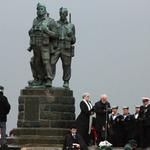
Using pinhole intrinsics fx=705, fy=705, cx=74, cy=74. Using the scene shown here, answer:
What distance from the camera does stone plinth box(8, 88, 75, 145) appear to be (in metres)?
26.9

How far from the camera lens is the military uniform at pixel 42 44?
90.4 feet

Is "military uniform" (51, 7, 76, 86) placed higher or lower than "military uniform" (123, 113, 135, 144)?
higher

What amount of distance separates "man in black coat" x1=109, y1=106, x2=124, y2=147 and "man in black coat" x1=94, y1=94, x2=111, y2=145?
2.35 ft

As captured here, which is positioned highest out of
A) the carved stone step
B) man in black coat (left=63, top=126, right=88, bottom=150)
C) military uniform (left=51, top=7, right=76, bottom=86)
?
military uniform (left=51, top=7, right=76, bottom=86)

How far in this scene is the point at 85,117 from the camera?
85.6ft

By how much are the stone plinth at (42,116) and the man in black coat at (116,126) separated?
1.90 m

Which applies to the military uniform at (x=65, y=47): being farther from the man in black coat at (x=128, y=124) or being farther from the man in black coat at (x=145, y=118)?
the man in black coat at (x=145, y=118)

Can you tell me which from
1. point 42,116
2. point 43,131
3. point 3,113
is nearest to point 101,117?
point 43,131

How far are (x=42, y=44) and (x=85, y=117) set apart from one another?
140 inches

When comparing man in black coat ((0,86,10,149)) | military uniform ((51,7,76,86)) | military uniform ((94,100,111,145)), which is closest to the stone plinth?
military uniform ((51,7,76,86))

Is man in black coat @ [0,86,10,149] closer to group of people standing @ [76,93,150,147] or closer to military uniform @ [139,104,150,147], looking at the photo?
group of people standing @ [76,93,150,147]

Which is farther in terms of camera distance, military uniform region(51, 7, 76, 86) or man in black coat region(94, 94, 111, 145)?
military uniform region(51, 7, 76, 86)

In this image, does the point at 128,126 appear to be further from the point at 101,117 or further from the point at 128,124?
the point at 101,117

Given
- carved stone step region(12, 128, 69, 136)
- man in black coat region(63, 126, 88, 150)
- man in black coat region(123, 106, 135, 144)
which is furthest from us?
carved stone step region(12, 128, 69, 136)
